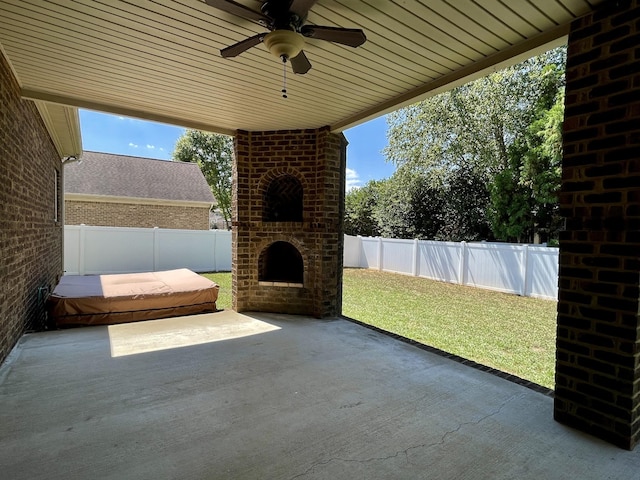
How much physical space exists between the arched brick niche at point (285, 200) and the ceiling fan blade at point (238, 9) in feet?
11.5

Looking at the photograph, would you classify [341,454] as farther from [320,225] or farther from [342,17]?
[320,225]

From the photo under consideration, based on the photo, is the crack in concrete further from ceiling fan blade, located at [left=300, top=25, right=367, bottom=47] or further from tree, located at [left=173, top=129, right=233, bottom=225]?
tree, located at [left=173, top=129, right=233, bottom=225]

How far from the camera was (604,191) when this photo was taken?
210cm

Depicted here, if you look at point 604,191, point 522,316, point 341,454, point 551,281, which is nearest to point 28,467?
point 341,454

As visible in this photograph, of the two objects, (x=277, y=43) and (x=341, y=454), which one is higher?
(x=277, y=43)

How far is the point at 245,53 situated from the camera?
2.74 meters

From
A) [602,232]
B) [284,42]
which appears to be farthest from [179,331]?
[602,232]

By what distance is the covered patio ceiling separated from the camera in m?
2.23

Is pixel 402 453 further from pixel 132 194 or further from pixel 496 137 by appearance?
pixel 132 194

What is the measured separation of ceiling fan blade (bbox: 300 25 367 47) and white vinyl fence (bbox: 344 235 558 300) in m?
8.19

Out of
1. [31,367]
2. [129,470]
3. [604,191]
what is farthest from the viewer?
[31,367]

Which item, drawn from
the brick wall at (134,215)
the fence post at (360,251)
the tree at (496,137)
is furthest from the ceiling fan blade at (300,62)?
Answer: the brick wall at (134,215)

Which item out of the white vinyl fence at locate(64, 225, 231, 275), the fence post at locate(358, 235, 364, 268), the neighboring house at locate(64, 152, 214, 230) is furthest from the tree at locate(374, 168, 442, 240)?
the neighboring house at locate(64, 152, 214, 230)

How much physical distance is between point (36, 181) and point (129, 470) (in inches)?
177
